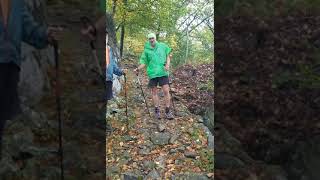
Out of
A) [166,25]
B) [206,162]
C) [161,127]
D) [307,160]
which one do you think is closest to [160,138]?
[161,127]

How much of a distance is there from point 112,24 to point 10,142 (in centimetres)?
618

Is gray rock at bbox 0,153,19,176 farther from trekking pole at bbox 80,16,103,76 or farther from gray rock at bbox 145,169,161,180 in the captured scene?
gray rock at bbox 145,169,161,180

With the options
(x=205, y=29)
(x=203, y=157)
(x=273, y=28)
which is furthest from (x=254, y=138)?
(x=205, y=29)

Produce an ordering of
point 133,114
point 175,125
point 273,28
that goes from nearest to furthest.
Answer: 1. point 273,28
2. point 175,125
3. point 133,114

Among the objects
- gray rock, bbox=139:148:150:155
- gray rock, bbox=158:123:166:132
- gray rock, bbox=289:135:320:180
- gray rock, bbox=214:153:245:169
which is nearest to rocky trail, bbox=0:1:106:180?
gray rock, bbox=214:153:245:169

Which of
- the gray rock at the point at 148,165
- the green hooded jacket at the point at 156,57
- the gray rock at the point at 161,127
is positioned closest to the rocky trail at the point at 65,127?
the gray rock at the point at 148,165

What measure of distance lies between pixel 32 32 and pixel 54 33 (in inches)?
6.6

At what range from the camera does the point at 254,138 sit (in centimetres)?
308

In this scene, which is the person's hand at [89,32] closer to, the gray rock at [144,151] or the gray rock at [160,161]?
the gray rock at [160,161]

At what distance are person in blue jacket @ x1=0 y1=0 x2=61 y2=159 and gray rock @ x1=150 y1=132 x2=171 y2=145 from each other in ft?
10.5

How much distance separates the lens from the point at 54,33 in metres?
3.01

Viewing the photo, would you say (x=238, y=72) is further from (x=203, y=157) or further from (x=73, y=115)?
(x=203, y=157)

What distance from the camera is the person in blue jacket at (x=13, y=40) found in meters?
2.99

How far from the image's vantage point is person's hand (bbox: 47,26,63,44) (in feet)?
9.87
